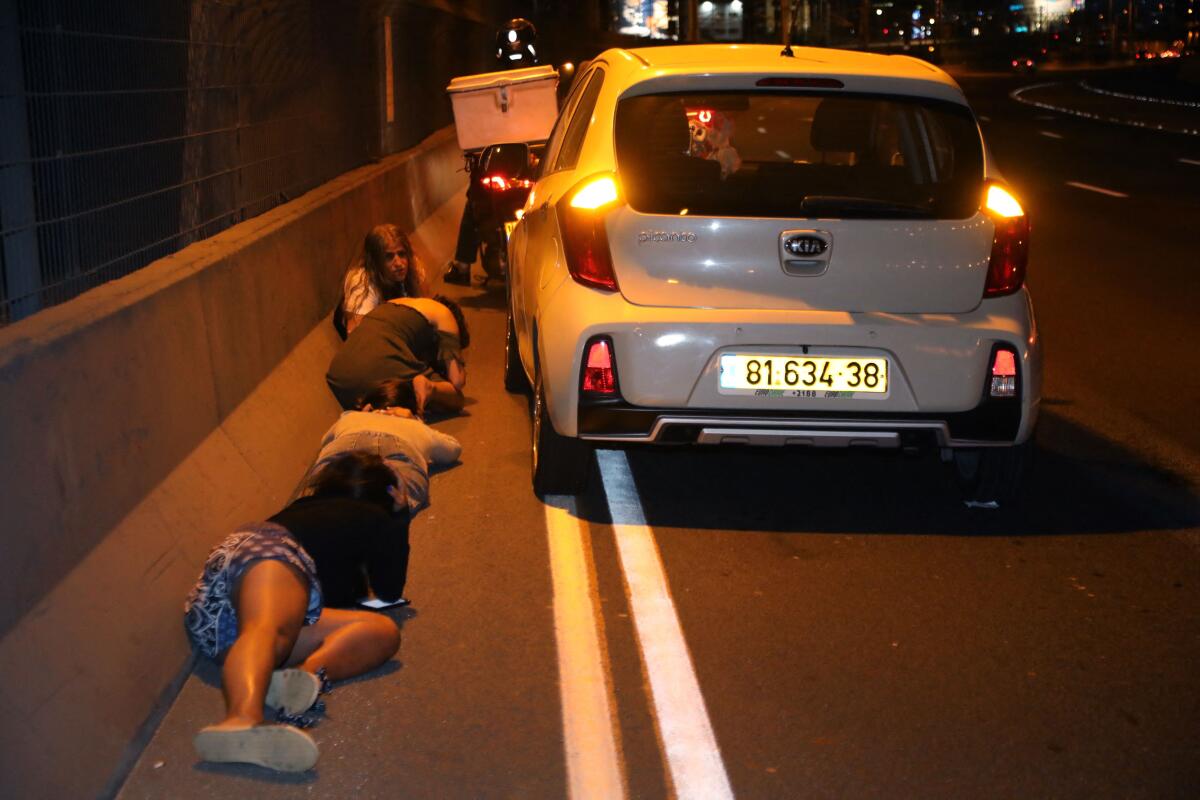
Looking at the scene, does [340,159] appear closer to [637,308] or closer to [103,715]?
[637,308]

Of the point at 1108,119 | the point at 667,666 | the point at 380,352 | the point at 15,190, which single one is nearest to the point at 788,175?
the point at 667,666

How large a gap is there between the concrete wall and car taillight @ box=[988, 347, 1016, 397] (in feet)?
9.21

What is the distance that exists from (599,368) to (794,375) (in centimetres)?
72

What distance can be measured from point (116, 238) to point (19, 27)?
48.5 inches

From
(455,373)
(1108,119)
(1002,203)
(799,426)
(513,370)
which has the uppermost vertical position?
(1002,203)

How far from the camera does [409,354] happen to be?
26.6ft

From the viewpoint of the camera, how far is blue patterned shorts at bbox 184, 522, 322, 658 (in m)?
4.84

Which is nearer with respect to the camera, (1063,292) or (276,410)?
(276,410)

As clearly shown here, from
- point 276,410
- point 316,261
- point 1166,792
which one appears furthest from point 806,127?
point 1166,792

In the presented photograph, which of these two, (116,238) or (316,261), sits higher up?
(116,238)

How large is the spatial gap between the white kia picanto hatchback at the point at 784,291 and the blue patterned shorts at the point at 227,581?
5.47 feet

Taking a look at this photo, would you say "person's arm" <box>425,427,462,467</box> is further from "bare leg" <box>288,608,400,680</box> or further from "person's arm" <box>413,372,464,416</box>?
"bare leg" <box>288,608,400,680</box>

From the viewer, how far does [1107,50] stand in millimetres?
104500

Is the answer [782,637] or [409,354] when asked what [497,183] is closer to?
[409,354]
